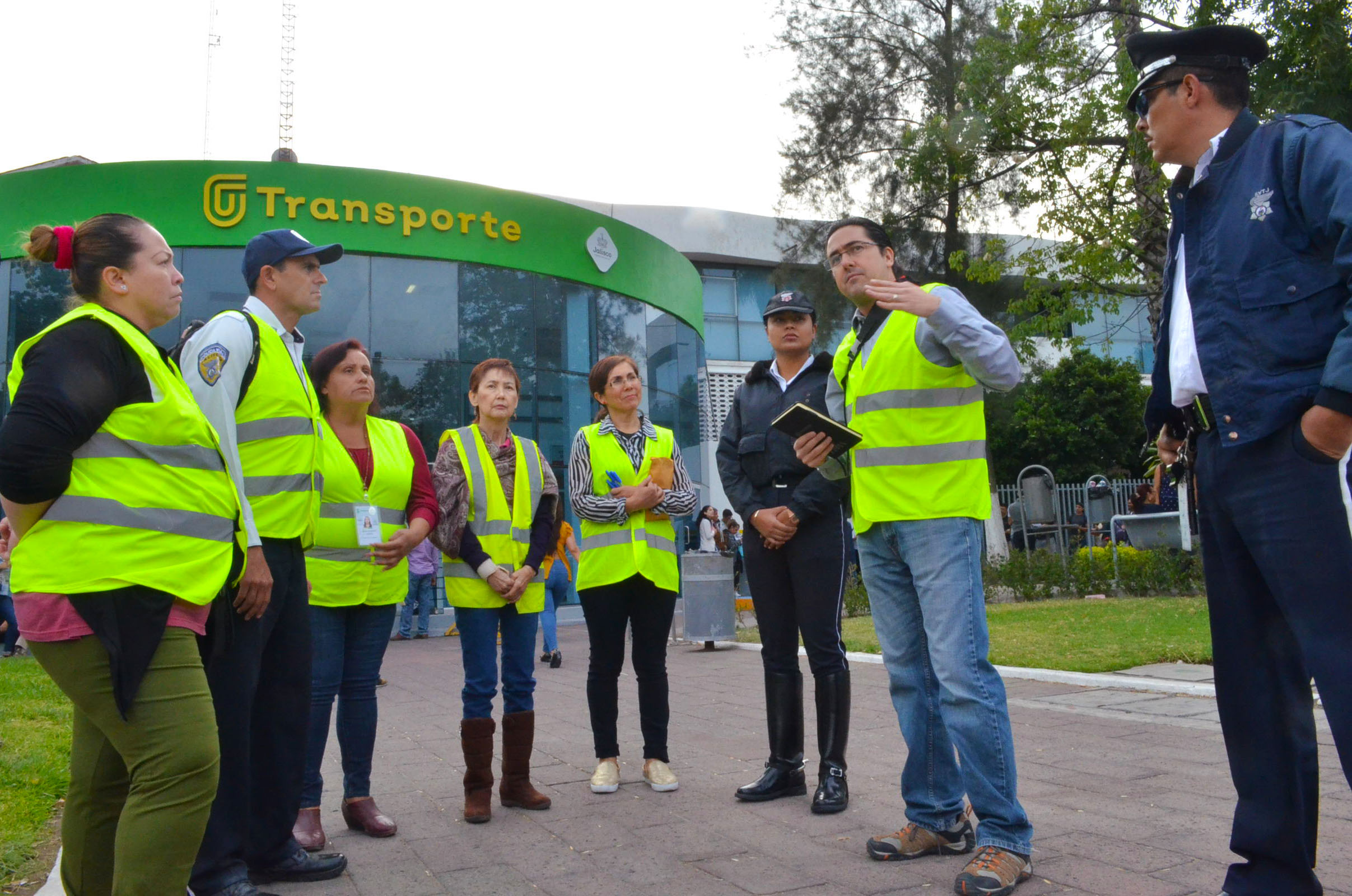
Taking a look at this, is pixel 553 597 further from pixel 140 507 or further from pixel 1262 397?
pixel 1262 397

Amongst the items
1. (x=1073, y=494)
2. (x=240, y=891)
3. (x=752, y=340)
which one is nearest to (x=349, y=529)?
(x=240, y=891)

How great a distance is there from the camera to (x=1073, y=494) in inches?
938

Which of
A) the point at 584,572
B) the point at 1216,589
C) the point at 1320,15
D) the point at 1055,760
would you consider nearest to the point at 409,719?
the point at 584,572

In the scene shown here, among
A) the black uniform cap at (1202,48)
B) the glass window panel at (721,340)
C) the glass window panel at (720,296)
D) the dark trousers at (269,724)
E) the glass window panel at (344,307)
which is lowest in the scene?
the dark trousers at (269,724)

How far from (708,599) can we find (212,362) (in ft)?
28.1

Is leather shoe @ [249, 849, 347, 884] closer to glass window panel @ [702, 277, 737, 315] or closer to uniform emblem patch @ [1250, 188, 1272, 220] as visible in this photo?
uniform emblem patch @ [1250, 188, 1272, 220]

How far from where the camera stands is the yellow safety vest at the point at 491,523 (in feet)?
15.3

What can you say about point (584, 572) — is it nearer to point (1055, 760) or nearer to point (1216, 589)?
point (1055, 760)

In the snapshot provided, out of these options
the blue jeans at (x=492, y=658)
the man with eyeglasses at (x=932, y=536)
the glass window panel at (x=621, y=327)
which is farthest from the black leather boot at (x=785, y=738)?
the glass window panel at (x=621, y=327)

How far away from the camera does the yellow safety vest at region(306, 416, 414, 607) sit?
4195mm

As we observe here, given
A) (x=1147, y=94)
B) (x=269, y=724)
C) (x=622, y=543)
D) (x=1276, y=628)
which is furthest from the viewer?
(x=622, y=543)

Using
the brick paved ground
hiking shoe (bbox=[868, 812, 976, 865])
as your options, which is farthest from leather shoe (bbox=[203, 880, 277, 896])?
hiking shoe (bbox=[868, 812, 976, 865])

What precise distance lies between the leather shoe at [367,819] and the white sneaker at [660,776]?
3.77ft

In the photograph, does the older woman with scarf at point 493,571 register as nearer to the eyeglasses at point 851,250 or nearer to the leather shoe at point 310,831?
the leather shoe at point 310,831
